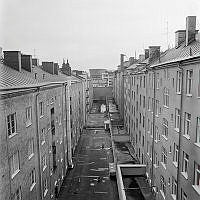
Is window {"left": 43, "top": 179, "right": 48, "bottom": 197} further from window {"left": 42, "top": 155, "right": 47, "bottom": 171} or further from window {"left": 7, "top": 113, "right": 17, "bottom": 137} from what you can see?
window {"left": 7, "top": 113, "right": 17, "bottom": 137}

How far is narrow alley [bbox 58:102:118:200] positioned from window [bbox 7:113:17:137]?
11368 millimetres

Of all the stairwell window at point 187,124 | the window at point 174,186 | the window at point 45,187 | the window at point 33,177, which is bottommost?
the window at point 45,187

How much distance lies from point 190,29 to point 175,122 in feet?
22.4

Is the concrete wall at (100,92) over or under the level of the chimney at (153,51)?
under

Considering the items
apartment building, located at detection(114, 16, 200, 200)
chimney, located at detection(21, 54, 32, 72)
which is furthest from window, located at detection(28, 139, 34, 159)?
apartment building, located at detection(114, 16, 200, 200)

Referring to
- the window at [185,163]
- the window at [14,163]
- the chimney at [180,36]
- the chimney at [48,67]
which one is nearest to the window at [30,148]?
the window at [14,163]

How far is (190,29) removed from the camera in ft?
54.4

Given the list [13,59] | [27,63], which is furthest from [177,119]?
[27,63]

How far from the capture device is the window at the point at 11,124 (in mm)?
10734

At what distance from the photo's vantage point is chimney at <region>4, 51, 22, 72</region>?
14.6m

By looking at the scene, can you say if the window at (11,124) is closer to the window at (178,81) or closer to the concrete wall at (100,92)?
the window at (178,81)

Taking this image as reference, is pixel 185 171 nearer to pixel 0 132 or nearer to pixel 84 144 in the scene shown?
pixel 0 132

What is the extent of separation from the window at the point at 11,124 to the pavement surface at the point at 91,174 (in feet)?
37.3

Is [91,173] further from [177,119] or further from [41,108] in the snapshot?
[177,119]
